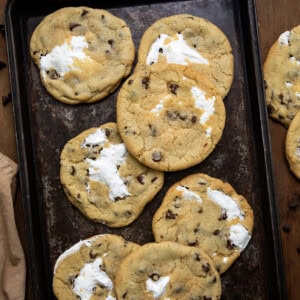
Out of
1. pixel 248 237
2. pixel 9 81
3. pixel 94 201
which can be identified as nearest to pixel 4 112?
pixel 9 81

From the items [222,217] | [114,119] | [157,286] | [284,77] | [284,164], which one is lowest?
[157,286]

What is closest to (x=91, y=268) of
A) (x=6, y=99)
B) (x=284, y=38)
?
(x=6, y=99)

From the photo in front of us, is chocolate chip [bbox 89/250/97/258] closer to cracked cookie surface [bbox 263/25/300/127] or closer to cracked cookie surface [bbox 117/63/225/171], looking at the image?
cracked cookie surface [bbox 117/63/225/171]

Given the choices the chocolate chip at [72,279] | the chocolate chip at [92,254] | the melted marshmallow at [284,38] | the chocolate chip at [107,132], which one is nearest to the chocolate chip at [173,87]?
the chocolate chip at [107,132]

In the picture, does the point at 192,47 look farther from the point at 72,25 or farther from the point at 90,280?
the point at 90,280

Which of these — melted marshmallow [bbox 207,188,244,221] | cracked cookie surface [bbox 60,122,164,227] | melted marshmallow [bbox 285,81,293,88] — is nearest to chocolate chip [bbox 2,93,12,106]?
cracked cookie surface [bbox 60,122,164,227]

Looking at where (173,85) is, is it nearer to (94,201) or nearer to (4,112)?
(94,201)
